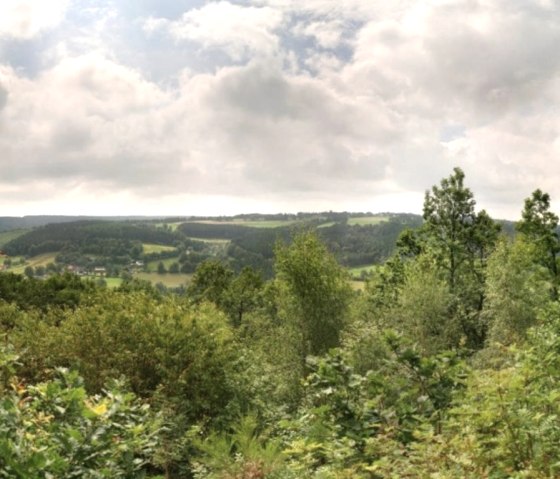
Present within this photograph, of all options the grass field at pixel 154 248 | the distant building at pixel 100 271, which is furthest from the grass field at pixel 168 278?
the grass field at pixel 154 248

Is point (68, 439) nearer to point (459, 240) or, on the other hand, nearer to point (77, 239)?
point (459, 240)

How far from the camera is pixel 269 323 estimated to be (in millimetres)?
41375

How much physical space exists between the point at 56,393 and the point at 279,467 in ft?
14.5

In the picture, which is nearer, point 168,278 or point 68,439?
point 68,439

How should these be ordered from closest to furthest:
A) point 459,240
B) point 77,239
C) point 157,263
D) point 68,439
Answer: point 68,439, point 459,240, point 157,263, point 77,239

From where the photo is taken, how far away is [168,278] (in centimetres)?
13312

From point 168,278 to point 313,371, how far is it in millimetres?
115240

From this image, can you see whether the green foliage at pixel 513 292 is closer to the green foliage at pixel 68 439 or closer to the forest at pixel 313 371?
the forest at pixel 313 371

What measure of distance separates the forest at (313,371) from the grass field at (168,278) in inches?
2999

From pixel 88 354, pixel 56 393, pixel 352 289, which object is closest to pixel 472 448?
pixel 56 393

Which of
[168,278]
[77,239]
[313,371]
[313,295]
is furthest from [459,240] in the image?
[77,239]

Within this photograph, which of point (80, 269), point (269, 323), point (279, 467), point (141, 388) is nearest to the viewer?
point (279, 467)

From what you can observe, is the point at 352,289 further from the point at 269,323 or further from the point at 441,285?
the point at 269,323

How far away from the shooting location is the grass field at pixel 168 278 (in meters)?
126
